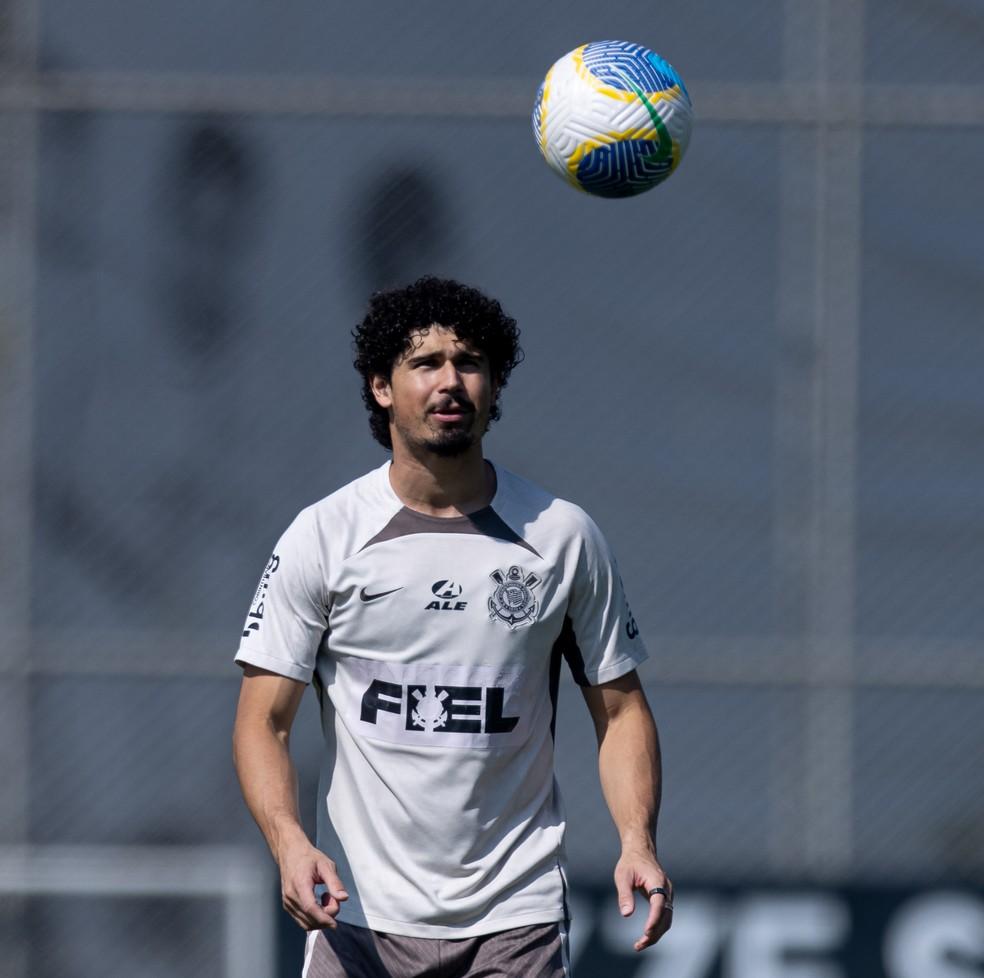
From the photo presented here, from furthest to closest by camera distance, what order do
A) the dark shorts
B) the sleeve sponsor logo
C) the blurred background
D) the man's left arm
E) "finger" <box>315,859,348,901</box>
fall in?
1. the blurred background
2. the sleeve sponsor logo
3. the dark shorts
4. the man's left arm
5. "finger" <box>315,859,348,901</box>

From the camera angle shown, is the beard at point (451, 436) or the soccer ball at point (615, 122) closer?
the beard at point (451, 436)

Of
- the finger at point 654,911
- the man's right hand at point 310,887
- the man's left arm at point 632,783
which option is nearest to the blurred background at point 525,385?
the man's left arm at point 632,783

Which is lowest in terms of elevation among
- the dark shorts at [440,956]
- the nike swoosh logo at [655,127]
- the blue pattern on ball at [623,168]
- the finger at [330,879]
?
the dark shorts at [440,956]

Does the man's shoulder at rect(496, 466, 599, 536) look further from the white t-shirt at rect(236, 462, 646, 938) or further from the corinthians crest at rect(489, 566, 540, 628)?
the corinthians crest at rect(489, 566, 540, 628)

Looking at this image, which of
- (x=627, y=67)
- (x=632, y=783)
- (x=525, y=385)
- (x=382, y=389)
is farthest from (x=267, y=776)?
(x=525, y=385)

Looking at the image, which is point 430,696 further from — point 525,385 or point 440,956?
point 525,385

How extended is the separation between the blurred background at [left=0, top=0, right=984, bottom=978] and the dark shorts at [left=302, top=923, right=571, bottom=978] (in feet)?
9.60

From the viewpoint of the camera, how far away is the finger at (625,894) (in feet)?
11.4

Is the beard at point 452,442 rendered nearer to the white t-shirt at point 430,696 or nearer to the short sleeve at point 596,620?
the white t-shirt at point 430,696

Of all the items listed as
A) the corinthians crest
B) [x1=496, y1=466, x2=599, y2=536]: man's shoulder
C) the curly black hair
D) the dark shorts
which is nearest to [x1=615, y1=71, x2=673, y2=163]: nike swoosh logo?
the curly black hair

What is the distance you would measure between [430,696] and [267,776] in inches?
14.6

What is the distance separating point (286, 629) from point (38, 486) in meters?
3.23

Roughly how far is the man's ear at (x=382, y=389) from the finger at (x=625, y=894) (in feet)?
3.75

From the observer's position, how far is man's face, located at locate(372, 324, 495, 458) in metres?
3.79
